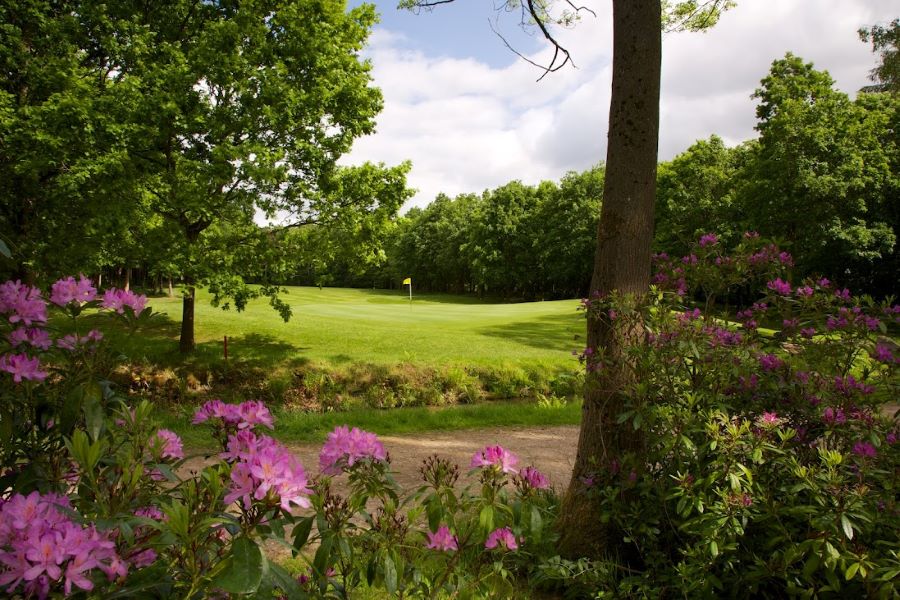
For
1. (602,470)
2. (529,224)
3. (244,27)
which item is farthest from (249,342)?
(529,224)

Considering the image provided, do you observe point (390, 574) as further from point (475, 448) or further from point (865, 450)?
point (475, 448)

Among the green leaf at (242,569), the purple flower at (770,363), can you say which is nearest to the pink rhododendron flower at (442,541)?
the green leaf at (242,569)

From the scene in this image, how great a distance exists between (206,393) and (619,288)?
9.93 meters

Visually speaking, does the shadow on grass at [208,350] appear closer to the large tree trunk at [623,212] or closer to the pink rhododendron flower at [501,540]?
the large tree trunk at [623,212]

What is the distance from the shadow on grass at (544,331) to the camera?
1669 centimetres

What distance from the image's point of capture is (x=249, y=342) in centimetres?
1328

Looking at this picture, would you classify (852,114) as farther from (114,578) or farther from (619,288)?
(114,578)

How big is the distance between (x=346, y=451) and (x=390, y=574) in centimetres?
35

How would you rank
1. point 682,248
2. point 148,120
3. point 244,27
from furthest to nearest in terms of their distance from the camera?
point 682,248
point 244,27
point 148,120

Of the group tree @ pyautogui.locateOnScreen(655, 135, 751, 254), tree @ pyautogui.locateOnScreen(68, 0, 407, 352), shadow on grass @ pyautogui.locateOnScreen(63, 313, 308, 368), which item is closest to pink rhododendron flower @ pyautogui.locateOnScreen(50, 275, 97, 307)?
tree @ pyautogui.locateOnScreen(68, 0, 407, 352)

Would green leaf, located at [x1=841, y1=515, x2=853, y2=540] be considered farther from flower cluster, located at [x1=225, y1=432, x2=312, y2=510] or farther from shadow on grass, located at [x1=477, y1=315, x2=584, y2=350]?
shadow on grass, located at [x1=477, y1=315, x2=584, y2=350]

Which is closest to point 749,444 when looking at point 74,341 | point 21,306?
point 74,341

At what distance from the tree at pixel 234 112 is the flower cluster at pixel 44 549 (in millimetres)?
9348

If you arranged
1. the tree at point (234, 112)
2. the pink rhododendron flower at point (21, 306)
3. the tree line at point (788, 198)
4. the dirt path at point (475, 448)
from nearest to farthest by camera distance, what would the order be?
the pink rhododendron flower at point (21, 306) < the dirt path at point (475, 448) < the tree at point (234, 112) < the tree line at point (788, 198)
